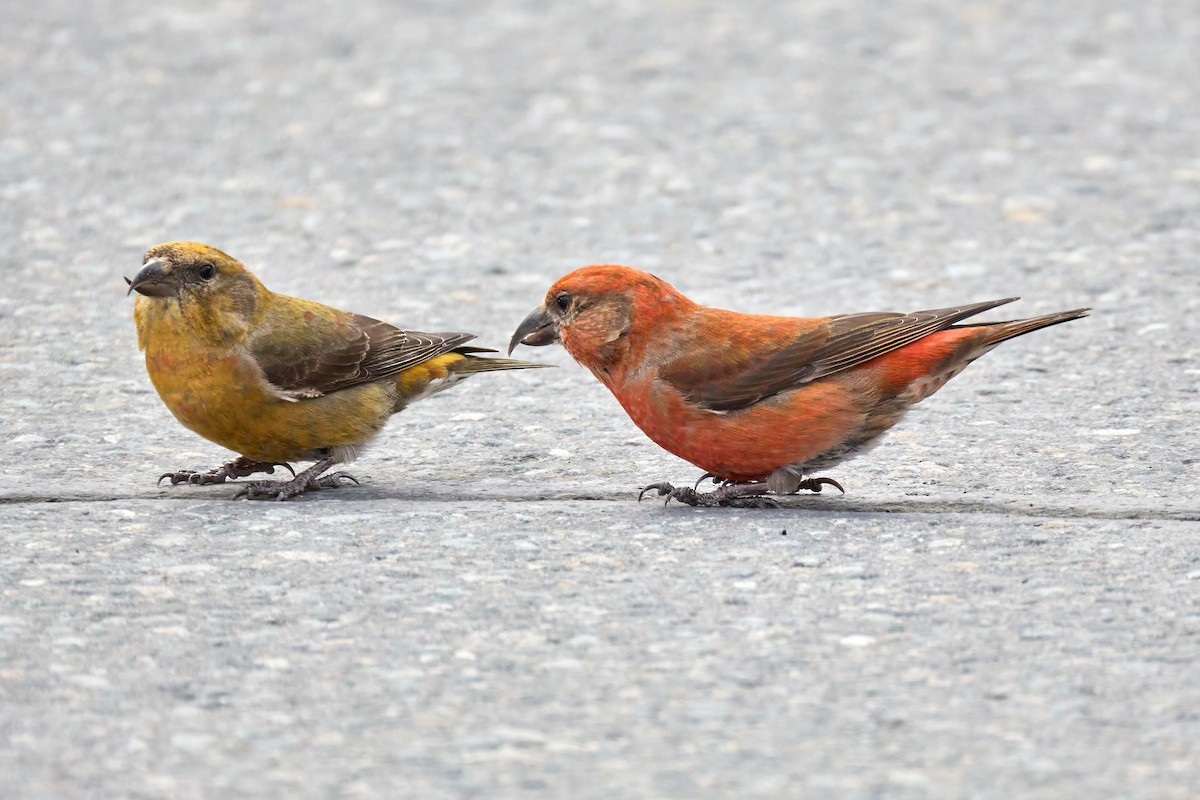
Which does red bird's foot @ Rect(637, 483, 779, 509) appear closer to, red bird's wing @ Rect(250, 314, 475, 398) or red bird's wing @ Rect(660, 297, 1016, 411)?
red bird's wing @ Rect(660, 297, 1016, 411)

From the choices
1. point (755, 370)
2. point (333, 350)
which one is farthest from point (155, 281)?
point (755, 370)

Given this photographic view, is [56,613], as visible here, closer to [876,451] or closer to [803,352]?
[803,352]

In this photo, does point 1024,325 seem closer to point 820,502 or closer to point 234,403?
point 820,502

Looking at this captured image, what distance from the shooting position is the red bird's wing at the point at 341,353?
5.81 m

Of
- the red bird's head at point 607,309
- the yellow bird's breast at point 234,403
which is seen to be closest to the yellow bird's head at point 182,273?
the yellow bird's breast at point 234,403

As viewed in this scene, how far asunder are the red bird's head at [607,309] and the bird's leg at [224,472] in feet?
3.60

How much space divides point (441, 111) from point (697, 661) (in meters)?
6.72

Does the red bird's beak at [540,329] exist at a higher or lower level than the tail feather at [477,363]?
higher

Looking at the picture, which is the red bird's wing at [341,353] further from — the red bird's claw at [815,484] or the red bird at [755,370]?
the red bird's claw at [815,484]

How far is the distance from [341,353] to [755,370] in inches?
55.9

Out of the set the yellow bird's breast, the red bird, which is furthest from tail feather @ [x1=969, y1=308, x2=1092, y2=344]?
the yellow bird's breast

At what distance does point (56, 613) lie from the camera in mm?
4715

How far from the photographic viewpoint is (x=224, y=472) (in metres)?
6.03

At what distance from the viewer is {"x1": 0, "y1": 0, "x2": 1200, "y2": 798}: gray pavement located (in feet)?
13.1
